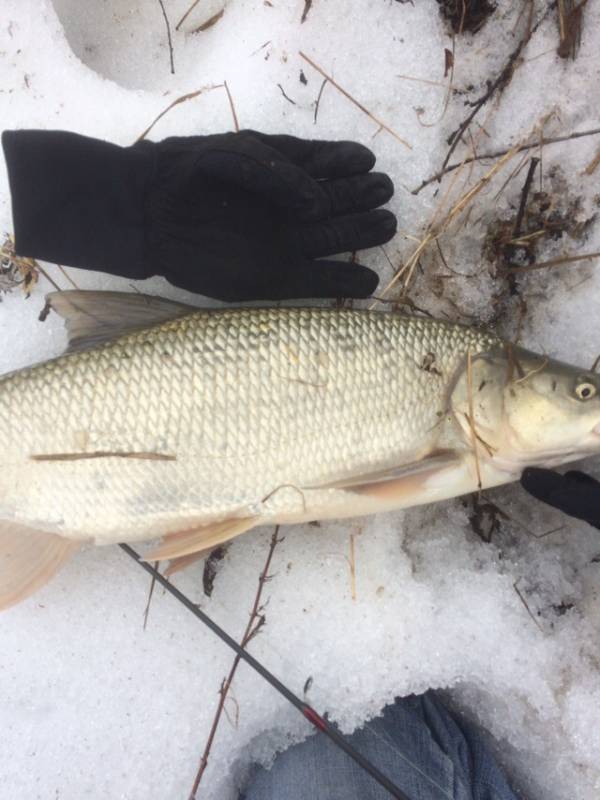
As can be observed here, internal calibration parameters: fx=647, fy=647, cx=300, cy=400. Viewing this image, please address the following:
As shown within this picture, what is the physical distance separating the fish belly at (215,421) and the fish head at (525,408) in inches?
3.2

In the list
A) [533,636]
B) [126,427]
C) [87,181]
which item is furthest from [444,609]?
[87,181]

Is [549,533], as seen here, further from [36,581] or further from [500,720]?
[36,581]

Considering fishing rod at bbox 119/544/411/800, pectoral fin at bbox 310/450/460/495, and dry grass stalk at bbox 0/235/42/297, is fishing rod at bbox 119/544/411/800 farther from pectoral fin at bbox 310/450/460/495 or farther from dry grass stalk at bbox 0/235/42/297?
dry grass stalk at bbox 0/235/42/297

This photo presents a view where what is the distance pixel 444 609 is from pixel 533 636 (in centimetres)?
28

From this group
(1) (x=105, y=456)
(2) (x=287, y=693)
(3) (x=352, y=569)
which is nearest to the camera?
(1) (x=105, y=456)

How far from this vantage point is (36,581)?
184cm

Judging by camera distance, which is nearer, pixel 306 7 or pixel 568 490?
pixel 568 490

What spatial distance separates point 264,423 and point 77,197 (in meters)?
0.86

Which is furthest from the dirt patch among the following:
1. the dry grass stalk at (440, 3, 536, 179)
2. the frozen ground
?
the dry grass stalk at (440, 3, 536, 179)

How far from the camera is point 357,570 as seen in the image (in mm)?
2033

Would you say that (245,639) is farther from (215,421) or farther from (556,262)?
(556,262)

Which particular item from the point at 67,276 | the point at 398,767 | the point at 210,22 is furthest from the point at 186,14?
the point at 398,767

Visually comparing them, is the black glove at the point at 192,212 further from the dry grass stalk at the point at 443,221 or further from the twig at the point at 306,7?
the twig at the point at 306,7

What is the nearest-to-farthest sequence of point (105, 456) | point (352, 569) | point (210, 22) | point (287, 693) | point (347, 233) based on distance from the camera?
point (105, 456), point (287, 693), point (347, 233), point (352, 569), point (210, 22)
